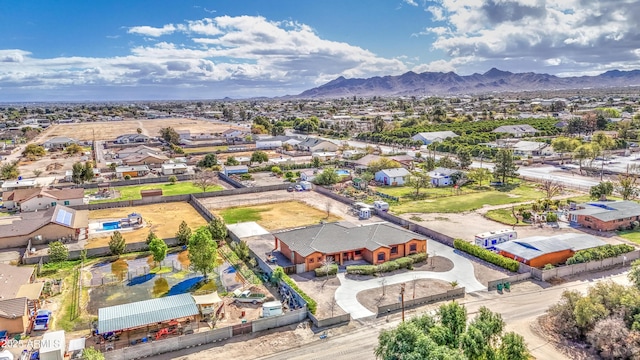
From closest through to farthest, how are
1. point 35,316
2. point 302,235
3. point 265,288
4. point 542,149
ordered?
point 35,316
point 265,288
point 302,235
point 542,149

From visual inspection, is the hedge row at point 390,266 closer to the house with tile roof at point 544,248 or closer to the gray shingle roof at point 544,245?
the house with tile roof at point 544,248

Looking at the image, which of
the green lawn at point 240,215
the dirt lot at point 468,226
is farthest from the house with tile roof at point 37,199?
the dirt lot at point 468,226

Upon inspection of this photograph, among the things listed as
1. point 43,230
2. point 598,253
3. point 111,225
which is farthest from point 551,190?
point 43,230

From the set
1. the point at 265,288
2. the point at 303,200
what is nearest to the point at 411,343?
the point at 265,288

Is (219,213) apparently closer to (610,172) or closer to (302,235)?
(302,235)

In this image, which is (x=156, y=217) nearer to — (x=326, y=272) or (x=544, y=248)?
(x=326, y=272)

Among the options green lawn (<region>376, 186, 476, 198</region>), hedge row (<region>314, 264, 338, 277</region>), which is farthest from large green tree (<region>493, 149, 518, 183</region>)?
hedge row (<region>314, 264, 338, 277</region>)
